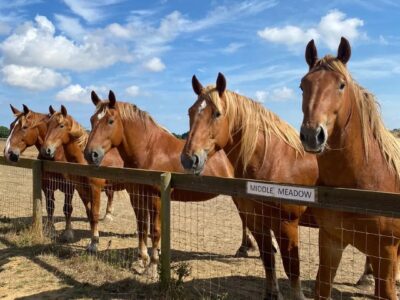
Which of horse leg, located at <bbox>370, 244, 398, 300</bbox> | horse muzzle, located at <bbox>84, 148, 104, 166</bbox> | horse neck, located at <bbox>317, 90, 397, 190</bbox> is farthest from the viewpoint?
horse muzzle, located at <bbox>84, 148, 104, 166</bbox>

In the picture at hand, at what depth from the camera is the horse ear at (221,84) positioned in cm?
428

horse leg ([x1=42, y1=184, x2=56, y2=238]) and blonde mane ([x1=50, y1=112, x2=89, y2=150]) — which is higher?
blonde mane ([x1=50, y1=112, x2=89, y2=150])

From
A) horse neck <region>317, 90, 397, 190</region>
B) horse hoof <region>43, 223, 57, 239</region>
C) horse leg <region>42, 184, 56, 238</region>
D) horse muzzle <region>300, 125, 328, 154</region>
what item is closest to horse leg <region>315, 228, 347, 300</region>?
horse neck <region>317, 90, 397, 190</region>

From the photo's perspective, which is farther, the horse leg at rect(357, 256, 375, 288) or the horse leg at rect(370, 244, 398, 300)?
the horse leg at rect(357, 256, 375, 288)

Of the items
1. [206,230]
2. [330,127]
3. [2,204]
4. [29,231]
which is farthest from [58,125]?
[330,127]

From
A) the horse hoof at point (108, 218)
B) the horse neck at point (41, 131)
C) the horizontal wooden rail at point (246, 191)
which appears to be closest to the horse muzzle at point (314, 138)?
the horizontal wooden rail at point (246, 191)

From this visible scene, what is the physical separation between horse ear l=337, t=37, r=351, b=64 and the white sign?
994 mm

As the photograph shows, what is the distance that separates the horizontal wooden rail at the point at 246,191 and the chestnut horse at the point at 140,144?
1.39 feet

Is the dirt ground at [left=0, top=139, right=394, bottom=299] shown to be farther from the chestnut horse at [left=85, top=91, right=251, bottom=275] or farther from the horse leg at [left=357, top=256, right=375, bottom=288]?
the chestnut horse at [left=85, top=91, right=251, bottom=275]

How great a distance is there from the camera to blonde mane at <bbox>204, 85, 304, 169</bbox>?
434 cm

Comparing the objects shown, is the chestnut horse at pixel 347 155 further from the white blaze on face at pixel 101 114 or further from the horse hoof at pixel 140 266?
the white blaze on face at pixel 101 114

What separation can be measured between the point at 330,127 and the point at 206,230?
17.3 feet

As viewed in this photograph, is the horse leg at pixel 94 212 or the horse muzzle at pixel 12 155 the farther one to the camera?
the horse muzzle at pixel 12 155

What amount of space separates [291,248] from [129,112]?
3.08m
